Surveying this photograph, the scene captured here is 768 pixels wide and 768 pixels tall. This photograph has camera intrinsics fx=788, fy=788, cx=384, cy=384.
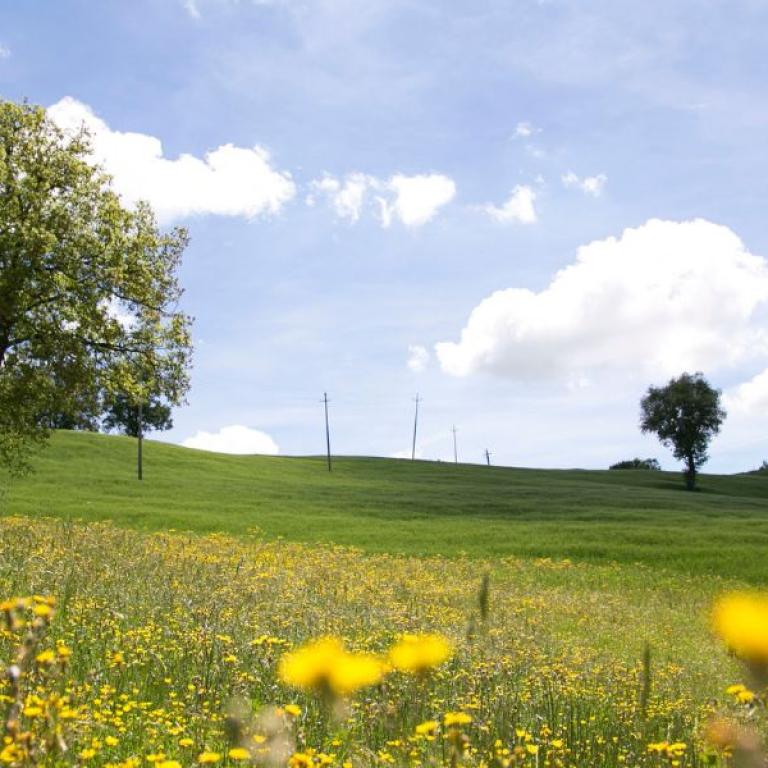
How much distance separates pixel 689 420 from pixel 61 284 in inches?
3346

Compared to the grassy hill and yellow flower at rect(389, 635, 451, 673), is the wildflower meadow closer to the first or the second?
yellow flower at rect(389, 635, 451, 673)

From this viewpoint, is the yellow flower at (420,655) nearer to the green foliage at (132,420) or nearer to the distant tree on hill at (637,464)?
the green foliage at (132,420)

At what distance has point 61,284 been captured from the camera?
89.2ft

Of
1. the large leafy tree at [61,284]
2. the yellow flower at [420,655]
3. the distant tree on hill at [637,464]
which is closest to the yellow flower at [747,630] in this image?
the yellow flower at [420,655]

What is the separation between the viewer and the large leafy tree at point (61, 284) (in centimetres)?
2722

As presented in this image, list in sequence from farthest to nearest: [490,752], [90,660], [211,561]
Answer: [211,561] → [90,660] → [490,752]

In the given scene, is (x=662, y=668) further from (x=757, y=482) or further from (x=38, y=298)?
(x=757, y=482)

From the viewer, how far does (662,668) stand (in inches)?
545

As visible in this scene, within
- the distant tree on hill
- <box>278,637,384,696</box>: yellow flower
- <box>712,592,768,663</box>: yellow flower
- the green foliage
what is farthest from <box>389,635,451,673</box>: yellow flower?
the distant tree on hill

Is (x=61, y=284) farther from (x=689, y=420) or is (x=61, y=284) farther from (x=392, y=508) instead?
(x=689, y=420)

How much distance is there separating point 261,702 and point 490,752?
2.74 m

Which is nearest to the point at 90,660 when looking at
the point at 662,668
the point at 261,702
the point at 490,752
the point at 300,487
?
the point at 261,702

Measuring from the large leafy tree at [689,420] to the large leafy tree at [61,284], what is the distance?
80.4 meters

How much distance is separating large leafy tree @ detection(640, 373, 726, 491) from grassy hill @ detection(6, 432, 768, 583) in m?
20.0
